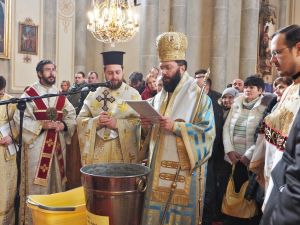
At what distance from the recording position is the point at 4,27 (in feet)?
30.1

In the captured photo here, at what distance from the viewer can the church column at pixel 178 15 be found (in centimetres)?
→ 952

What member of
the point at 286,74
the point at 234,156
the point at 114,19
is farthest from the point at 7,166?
the point at 114,19

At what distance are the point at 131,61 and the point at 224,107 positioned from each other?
7.47m

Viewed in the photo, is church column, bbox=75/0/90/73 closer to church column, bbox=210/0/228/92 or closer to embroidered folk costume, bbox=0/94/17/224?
church column, bbox=210/0/228/92

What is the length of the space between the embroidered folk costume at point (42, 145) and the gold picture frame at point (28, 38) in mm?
5671

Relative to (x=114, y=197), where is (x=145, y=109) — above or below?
above

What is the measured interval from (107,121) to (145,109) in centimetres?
83

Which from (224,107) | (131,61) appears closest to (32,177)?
(224,107)

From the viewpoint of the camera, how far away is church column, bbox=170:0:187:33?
9516 millimetres

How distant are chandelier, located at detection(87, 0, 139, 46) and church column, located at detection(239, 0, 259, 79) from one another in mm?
2859

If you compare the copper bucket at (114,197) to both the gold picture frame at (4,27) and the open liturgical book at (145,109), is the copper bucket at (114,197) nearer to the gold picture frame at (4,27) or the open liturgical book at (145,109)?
the open liturgical book at (145,109)

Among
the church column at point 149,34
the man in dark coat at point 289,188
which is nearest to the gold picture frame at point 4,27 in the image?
the church column at point 149,34

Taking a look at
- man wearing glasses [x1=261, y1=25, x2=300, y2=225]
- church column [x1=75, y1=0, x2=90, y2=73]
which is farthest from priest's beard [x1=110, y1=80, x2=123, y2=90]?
church column [x1=75, y1=0, x2=90, y2=73]

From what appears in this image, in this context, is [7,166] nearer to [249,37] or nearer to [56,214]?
[56,214]
